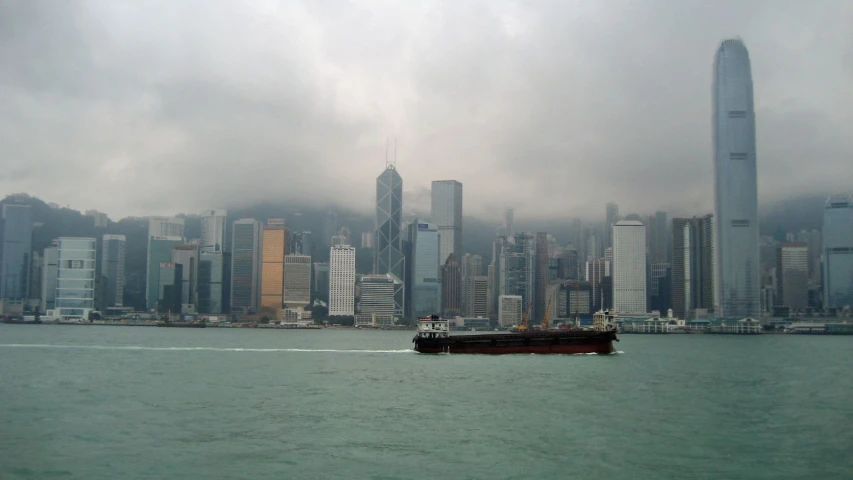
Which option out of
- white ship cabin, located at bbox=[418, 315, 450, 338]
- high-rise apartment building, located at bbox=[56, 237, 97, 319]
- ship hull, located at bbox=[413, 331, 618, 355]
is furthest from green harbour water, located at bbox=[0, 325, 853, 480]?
high-rise apartment building, located at bbox=[56, 237, 97, 319]

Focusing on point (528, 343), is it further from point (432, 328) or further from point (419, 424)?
point (419, 424)

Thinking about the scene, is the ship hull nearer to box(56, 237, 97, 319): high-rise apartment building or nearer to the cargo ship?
the cargo ship

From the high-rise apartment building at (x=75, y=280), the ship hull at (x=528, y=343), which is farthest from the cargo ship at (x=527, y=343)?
the high-rise apartment building at (x=75, y=280)

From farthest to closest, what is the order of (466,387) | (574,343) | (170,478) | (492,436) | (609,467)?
(574,343) < (466,387) < (492,436) < (609,467) < (170,478)

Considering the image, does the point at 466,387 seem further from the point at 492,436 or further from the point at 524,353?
the point at 524,353

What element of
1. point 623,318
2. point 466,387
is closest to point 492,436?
point 466,387

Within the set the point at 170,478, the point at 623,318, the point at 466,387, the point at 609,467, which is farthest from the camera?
the point at 623,318

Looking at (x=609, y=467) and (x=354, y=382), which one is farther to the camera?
(x=354, y=382)

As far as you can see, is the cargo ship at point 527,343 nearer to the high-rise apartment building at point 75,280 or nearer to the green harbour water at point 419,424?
the green harbour water at point 419,424
